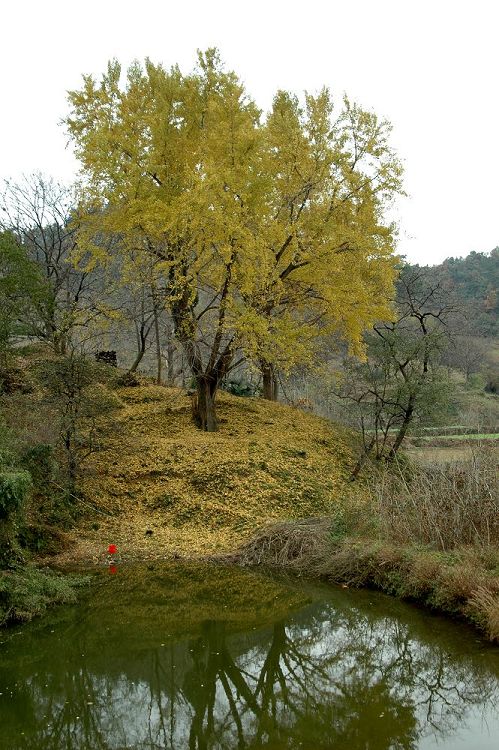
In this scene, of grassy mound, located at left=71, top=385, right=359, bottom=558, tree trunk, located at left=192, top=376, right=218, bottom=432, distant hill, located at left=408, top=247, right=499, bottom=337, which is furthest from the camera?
distant hill, located at left=408, top=247, right=499, bottom=337

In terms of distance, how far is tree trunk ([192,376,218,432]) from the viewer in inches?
631

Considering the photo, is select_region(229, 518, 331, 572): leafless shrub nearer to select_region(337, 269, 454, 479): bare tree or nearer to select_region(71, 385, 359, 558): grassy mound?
select_region(71, 385, 359, 558): grassy mound

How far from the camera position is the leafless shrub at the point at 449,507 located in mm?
9227

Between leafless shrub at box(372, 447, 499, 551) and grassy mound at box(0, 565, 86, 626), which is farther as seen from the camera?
leafless shrub at box(372, 447, 499, 551)

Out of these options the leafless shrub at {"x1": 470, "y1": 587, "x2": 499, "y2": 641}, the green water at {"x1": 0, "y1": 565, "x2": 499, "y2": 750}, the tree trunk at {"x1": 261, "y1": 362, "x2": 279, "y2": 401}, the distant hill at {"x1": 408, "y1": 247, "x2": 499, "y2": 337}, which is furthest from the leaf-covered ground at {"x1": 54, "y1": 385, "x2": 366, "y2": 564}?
the distant hill at {"x1": 408, "y1": 247, "x2": 499, "y2": 337}

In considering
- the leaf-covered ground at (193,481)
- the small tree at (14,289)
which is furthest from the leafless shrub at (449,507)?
the small tree at (14,289)

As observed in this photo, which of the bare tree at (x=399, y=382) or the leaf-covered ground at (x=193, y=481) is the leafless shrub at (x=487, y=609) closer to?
the leaf-covered ground at (x=193, y=481)

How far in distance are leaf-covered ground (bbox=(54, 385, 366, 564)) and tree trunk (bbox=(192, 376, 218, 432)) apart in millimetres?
330

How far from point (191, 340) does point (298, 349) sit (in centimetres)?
262

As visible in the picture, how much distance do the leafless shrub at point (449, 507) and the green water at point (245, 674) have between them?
1234 millimetres

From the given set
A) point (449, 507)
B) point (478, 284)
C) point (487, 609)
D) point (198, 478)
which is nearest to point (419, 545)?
point (449, 507)

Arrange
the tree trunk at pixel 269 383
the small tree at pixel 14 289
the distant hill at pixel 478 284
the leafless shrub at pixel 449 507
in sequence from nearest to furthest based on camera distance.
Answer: the leafless shrub at pixel 449 507 → the small tree at pixel 14 289 → the tree trunk at pixel 269 383 → the distant hill at pixel 478 284

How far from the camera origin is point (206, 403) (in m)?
16.1

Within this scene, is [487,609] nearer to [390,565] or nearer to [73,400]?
[390,565]
